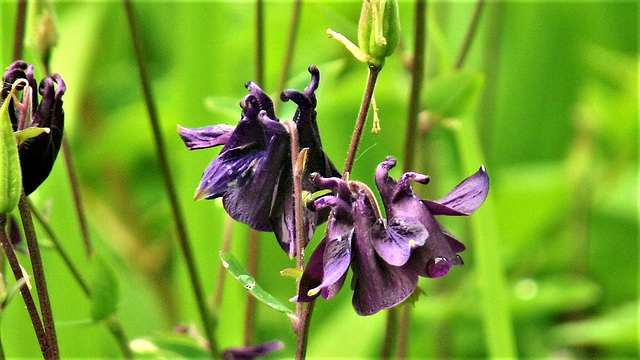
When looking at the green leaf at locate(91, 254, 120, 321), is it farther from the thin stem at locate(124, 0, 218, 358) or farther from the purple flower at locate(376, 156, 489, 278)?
the purple flower at locate(376, 156, 489, 278)

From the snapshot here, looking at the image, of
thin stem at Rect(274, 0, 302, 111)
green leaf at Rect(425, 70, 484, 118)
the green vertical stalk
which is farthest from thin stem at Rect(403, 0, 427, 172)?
the green vertical stalk

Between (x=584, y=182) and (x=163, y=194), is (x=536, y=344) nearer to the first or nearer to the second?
(x=584, y=182)

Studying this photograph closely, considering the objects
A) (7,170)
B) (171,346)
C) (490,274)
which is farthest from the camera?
(490,274)

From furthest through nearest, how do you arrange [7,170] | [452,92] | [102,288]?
[452,92] → [102,288] → [7,170]

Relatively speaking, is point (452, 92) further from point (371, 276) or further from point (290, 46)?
point (371, 276)

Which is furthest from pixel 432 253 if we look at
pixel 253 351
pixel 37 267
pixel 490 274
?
pixel 490 274
